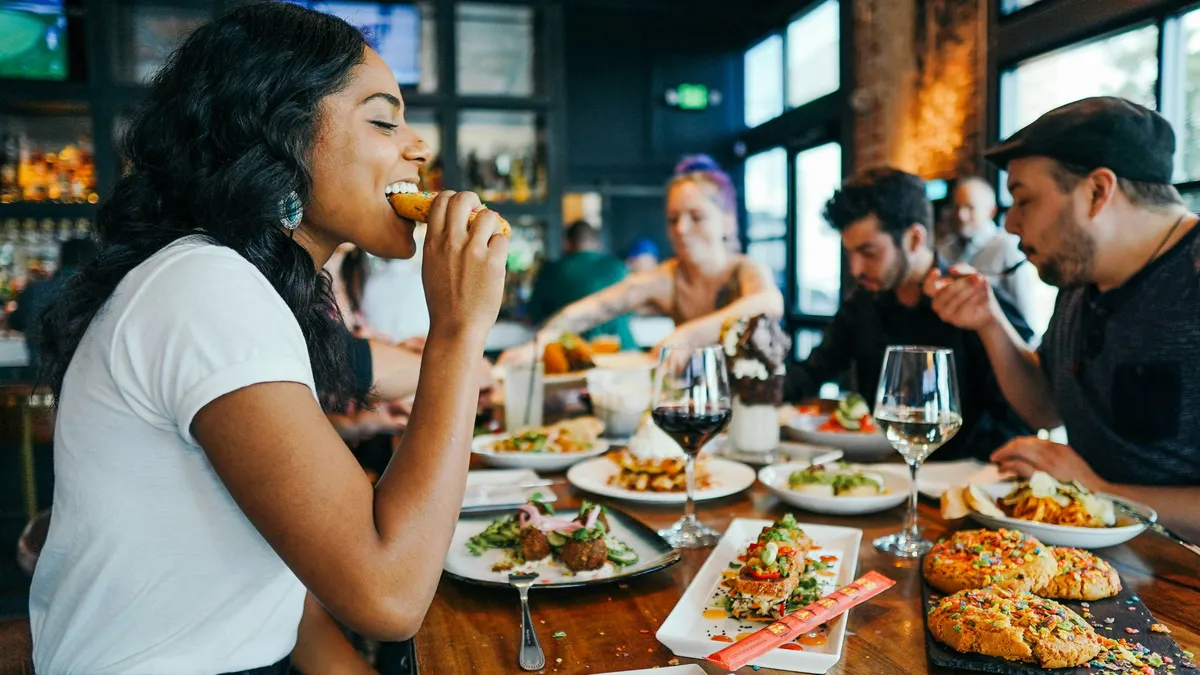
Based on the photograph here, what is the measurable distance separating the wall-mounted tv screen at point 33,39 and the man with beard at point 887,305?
469 centimetres

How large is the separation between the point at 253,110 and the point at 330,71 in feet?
0.36

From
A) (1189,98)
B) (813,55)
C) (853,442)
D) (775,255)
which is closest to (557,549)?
(853,442)

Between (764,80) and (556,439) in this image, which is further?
(764,80)

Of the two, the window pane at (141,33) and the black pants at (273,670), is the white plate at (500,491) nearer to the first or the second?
the black pants at (273,670)

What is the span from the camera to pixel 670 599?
102 centimetres

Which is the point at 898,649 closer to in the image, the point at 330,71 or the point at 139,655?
the point at 139,655

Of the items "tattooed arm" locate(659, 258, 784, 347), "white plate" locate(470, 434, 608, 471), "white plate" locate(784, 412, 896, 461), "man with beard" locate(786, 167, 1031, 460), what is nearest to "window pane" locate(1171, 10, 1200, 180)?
"man with beard" locate(786, 167, 1031, 460)

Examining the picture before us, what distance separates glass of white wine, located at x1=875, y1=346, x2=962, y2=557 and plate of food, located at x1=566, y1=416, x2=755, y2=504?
0.33 metres

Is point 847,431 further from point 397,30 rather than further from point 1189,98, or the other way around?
point 397,30

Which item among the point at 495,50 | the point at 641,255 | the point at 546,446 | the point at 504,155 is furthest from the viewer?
the point at 641,255

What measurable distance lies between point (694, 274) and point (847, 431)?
61.2 inches

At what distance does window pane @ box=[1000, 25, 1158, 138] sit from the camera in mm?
3871

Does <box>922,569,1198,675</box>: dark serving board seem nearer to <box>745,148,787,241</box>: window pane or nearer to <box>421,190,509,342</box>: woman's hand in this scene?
<box>421,190,509,342</box>: woman's hand

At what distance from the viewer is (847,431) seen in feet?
6.20
